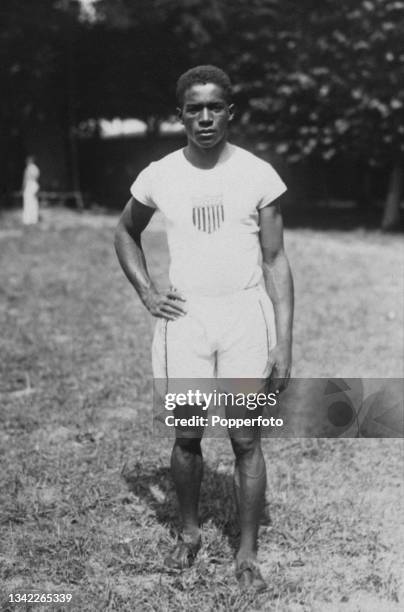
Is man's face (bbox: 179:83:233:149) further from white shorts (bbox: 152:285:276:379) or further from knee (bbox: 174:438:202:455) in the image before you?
knee (bbox: 174:438:202:455)

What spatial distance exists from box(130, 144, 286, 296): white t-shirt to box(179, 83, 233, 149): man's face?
111 mm

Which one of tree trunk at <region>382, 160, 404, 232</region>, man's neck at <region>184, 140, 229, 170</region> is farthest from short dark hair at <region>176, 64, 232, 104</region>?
tree trunk at <region>382, 160, 404, 232</region>

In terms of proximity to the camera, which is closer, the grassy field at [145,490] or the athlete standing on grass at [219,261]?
the athlete standing on grass at [219,261]

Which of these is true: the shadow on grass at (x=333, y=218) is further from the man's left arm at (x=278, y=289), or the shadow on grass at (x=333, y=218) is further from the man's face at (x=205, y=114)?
the man's face at (x=205, y=114)

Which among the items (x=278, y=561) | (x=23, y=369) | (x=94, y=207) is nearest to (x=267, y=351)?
(x=278, y=561)

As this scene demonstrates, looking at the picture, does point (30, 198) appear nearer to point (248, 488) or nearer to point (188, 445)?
point (188, 445)

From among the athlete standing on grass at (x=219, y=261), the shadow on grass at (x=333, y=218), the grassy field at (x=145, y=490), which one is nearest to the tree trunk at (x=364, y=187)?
the shadow on grass at (x=333, y=218)

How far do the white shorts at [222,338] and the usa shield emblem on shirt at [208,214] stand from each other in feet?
0.94

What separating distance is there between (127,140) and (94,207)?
6.30 meters

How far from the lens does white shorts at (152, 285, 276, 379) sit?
3.08m

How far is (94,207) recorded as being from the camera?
25.0m

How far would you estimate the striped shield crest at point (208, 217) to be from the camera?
119 inches

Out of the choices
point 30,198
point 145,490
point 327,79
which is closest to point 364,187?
point 327,79

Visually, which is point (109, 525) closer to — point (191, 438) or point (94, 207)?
point (191, 438)
